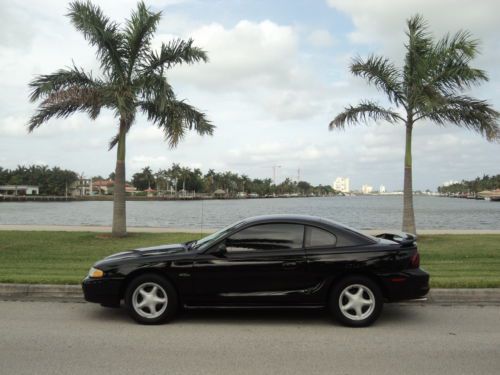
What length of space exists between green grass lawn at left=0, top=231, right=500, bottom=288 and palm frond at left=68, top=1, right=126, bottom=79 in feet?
17.9

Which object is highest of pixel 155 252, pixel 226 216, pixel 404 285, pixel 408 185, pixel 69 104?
pixel 69 104

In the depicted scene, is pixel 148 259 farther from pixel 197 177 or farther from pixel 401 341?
pixel 197 177

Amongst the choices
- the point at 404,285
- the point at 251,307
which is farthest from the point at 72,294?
the point at 404,285

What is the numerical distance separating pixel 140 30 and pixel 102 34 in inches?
47.0

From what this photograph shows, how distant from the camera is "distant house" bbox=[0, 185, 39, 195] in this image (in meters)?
155

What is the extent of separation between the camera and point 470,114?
15.5m

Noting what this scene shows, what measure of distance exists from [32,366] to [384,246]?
→ 426cm

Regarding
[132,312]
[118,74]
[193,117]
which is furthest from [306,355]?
[118,74]

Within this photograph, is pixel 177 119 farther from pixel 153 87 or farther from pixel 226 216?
pixel 226 216

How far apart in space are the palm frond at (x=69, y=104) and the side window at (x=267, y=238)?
35.7 ft

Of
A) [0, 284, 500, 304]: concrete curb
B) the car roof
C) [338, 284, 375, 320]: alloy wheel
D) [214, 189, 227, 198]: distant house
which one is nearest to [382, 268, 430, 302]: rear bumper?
[338, 284, 375, 320]: alloy wheel

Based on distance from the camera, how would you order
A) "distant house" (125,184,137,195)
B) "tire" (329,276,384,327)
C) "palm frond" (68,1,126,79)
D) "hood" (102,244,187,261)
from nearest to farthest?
1. "tire" (329,276,384,327)
2. "hood" (102,244,187,261)
3. "palm frond" (68,1,126,79)
4. "distant house" (125,184,137,195)

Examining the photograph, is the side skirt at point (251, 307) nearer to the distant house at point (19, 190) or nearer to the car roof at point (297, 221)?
the car roof at point (297, 221)

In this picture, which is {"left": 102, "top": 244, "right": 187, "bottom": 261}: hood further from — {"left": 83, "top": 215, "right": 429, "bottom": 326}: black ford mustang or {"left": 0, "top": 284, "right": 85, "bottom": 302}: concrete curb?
{"left": 0, "top": 284, "right": 85, "bottom": 302}: concrete curb
